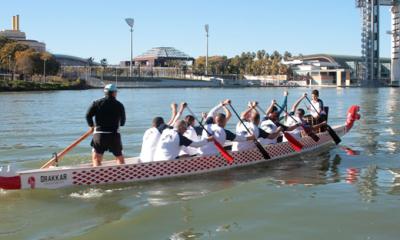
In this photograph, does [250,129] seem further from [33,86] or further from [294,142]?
[33,86]

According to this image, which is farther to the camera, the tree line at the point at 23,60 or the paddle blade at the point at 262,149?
the tree line at the point at 23,60

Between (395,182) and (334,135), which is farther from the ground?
(334,135)

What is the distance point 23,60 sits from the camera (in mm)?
117875

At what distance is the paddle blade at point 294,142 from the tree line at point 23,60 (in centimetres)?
11159

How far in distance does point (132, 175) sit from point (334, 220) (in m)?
4.65

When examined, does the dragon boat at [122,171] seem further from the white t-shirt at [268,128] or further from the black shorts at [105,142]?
the black shorts at [105,142]

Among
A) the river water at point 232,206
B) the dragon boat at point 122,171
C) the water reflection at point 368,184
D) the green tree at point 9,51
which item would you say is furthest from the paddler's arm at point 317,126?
the green tree at point 9,51

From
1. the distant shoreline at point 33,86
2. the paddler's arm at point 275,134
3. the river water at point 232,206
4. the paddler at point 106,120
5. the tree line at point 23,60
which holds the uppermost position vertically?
the tree line at point 23,60

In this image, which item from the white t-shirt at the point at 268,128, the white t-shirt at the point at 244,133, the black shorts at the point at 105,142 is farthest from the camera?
the white t-shirt at the point at 268,128

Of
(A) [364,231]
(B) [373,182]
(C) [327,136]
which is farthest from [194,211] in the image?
(C) [327,136]

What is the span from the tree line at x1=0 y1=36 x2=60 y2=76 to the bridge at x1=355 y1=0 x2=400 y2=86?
96.5 m

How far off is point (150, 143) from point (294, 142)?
543cm

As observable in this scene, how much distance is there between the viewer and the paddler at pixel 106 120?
1042 cm

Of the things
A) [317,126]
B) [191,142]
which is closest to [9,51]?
[317,126]
